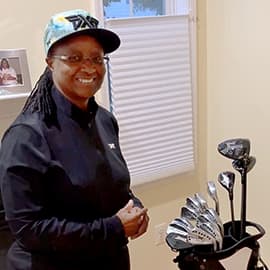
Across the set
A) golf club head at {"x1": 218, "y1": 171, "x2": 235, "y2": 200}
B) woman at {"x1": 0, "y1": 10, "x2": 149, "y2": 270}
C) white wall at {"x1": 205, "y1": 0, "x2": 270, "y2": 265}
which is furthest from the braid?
white wall at {"x1": 205, "y1": 0, "x2": 270, "y2": 265}

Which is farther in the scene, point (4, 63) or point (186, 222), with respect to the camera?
point (4, 63)

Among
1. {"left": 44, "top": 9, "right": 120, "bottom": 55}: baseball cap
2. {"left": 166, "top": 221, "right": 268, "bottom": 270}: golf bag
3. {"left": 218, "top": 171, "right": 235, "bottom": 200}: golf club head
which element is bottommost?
{"left": 166, "top": 221, "right": 268, "bottom": 270}: golf bag

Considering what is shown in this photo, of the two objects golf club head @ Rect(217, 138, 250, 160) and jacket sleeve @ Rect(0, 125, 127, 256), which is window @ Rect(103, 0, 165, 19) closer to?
golf club head @ Rect(217, 138, 250, 160)

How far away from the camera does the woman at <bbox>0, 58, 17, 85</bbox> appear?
197 centimetres

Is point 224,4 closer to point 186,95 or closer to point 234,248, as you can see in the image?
point 186,95

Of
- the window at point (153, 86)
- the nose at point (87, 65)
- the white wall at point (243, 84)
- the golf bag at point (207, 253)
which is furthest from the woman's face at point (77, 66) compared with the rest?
the white wall at point (243, 84)

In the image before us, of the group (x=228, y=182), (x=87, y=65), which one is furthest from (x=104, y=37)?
(x=228, y=182)

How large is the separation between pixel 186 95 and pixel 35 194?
1.48 metres

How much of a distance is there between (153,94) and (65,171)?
1.20m

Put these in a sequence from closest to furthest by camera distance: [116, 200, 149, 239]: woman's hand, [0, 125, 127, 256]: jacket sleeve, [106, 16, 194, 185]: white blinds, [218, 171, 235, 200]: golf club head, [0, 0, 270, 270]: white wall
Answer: [0, 125, 127, 256]: jacket sleeve, [116, 200, 149, 239]: woman's hand, [218, 171, 235, 200]: golf club head, [0, 0, 270, 270]: white wall, [106, 16, 194, 185]: white blinds

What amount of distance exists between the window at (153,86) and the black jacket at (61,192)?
878 mm

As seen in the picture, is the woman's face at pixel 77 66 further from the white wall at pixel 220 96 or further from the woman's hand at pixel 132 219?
the white wall at pixel 220 96

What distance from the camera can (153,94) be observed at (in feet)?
8.31

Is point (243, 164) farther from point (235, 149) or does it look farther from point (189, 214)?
point (189, 214)
